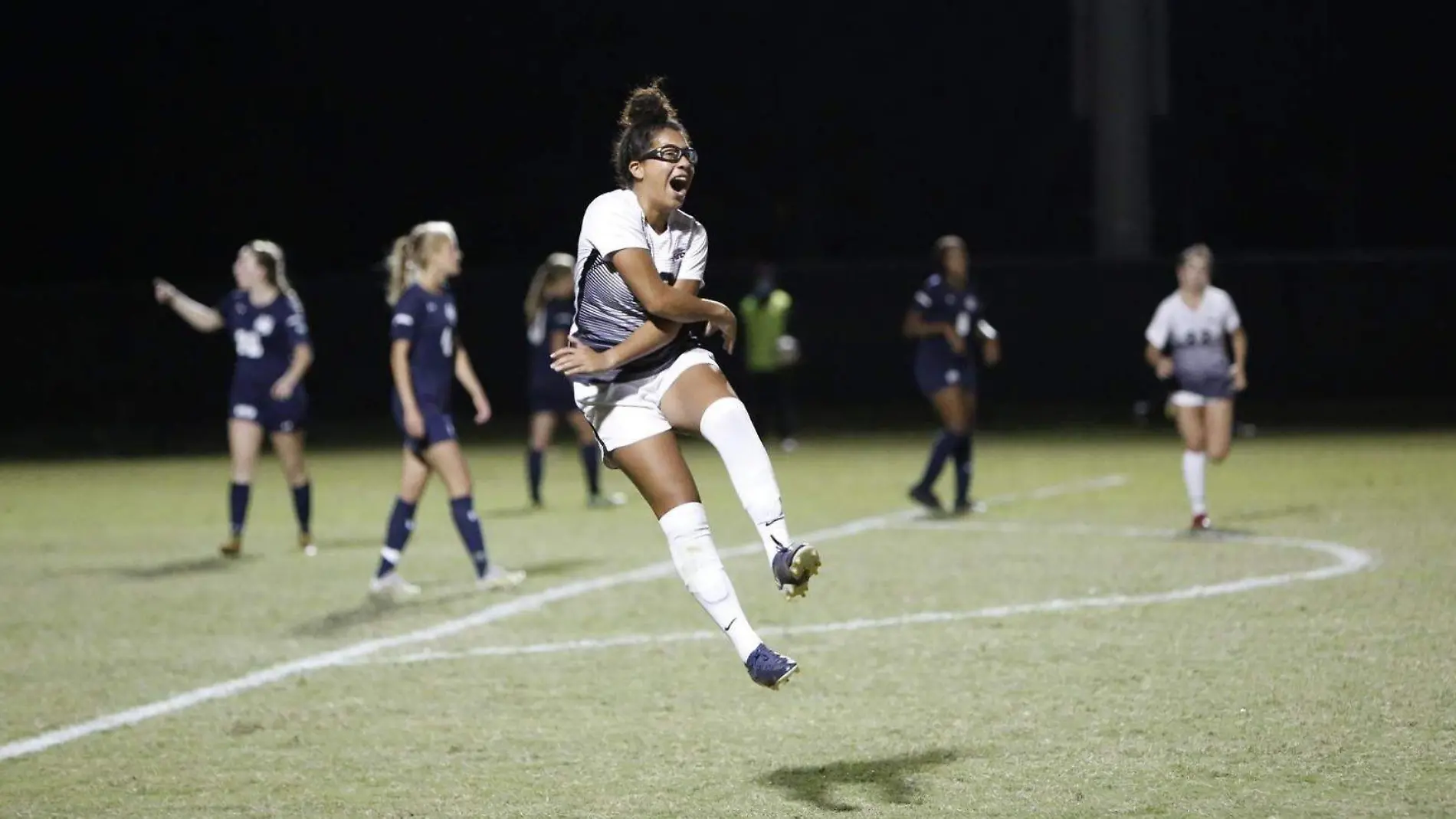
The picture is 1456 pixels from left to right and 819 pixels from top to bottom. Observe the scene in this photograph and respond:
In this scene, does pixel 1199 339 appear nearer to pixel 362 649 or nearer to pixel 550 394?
pixel 550 394

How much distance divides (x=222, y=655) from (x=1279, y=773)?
5.36 meters

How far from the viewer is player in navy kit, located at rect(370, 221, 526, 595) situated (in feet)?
36.7

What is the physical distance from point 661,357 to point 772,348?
59.5 ft

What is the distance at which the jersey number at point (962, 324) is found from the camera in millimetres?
15078

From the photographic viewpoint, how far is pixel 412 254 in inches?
449

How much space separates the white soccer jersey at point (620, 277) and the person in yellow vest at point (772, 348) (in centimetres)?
1724

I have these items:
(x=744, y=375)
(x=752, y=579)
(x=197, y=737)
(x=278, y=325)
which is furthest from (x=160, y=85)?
(x=197, y=737)

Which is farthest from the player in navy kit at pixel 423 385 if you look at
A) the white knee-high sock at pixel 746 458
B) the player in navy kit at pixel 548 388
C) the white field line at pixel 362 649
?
the white knee-high sock at pixel 746 458

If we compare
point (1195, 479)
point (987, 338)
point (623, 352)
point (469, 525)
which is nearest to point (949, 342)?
point (987, 338)

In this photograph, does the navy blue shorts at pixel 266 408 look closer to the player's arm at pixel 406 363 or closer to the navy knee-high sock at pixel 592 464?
the player's arm at pixel 406 363

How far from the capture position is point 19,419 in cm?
3144

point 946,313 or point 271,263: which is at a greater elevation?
point 271,263

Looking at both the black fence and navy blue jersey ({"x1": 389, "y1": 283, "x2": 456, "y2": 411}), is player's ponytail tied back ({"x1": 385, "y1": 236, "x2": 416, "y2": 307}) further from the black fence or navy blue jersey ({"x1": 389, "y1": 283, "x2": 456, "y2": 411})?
the black fence

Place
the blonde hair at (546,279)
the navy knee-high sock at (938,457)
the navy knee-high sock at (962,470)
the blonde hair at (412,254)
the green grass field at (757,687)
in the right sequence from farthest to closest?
1. the blonde hair at (546,279)
2. the navy knee-high sock at (962,470)
3. the navy knee-high sock at (938,457)
4. the blonde hair at (412,254)
5. the green grass field at (757,687)
